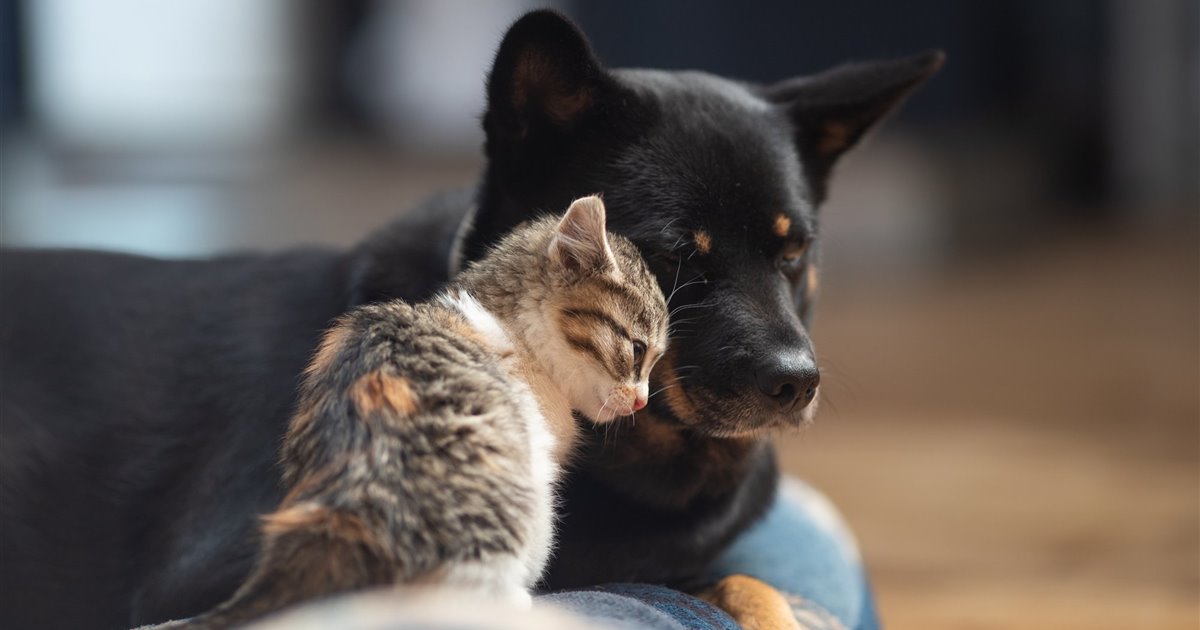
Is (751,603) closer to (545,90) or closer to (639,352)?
(639,352)

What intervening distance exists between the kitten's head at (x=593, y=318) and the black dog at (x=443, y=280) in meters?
0.15

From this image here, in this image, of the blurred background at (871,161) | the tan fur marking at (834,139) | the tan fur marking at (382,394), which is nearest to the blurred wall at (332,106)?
the blurred background at (871,161)

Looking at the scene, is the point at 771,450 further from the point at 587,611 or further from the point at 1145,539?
the point at 1145,539

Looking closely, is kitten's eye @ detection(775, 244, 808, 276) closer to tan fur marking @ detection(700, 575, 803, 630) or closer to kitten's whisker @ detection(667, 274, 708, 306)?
kitten's whisker @ detection(667, 274, 708, 306)

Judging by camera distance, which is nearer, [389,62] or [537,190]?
[537,190]

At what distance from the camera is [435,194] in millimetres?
2025

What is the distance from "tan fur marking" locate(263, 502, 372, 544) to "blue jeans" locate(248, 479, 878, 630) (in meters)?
0.05

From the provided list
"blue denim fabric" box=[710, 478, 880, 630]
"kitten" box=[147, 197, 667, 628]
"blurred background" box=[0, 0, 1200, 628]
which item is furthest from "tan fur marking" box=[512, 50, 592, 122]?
"blurred background" box=[0, 0, 1200, 628]

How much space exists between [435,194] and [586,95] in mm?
482

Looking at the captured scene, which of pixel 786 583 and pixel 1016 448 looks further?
pixel 1016 448

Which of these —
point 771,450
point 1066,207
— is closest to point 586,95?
point 771,450

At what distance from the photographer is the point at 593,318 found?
135cm

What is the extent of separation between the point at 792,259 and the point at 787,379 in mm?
277

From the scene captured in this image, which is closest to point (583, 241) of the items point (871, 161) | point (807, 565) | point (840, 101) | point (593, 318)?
point (593, 318)
